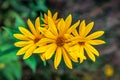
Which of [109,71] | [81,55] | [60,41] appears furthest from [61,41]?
[109,71]

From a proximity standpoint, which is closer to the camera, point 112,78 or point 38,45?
point 38,45

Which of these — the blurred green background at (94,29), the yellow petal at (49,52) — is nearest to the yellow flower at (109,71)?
the blurred green background at (94,29)

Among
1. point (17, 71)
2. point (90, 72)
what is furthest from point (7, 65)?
point (90, 72)

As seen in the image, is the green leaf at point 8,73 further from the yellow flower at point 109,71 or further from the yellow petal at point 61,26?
the yellow petal at point 61,26

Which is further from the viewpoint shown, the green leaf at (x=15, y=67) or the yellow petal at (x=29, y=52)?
the green leaf at (x=15, y=67)

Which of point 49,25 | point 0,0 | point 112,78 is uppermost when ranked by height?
point 0,0

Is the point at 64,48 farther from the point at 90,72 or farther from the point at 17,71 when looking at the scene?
the point at 90,72

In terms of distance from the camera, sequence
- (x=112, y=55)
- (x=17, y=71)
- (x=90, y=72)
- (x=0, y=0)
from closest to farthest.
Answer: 1. (x=17, y=71)
2. (x=0, y=0)
3. (x=90, y=72)
4. (x=112, y=55)
